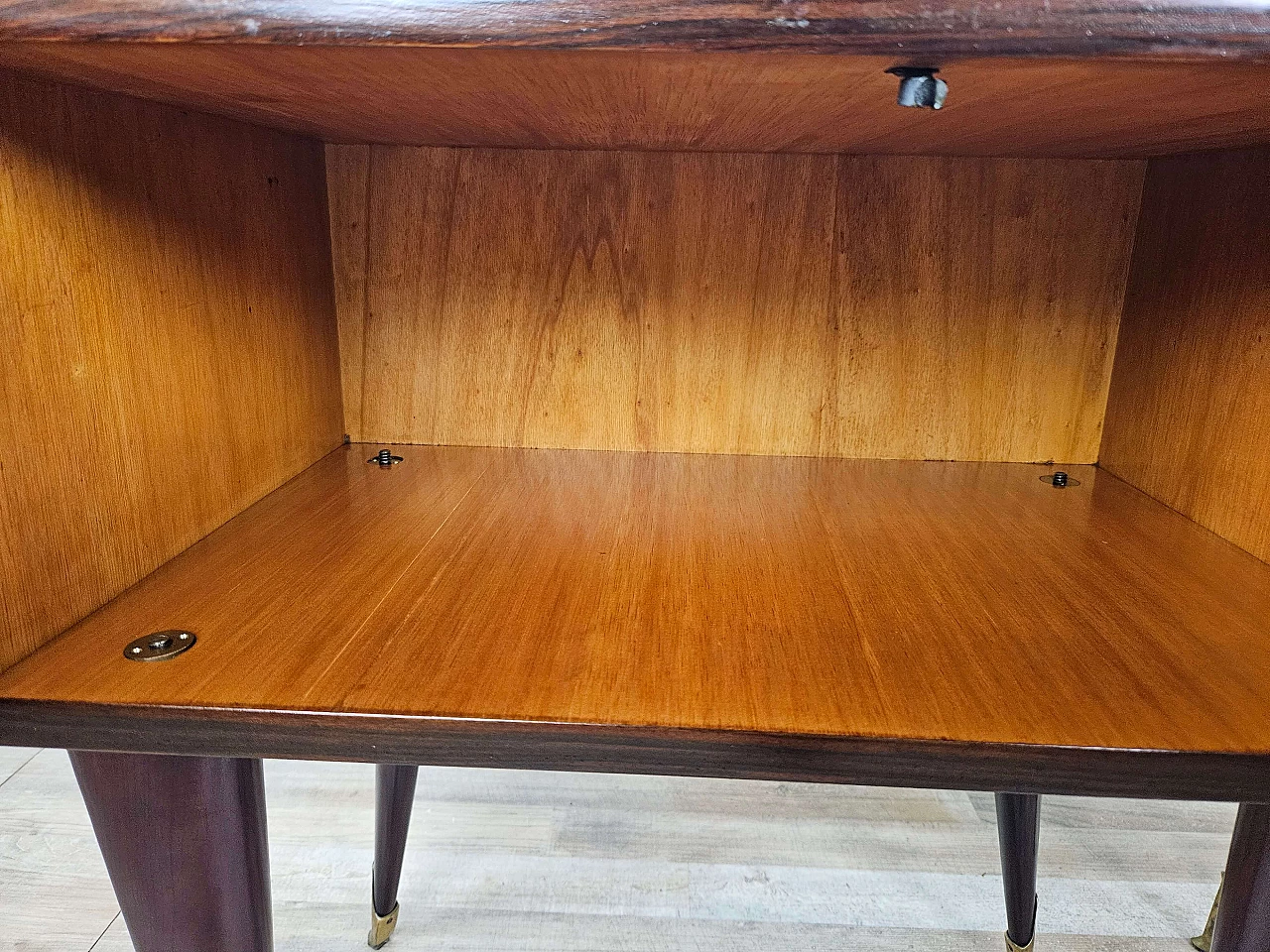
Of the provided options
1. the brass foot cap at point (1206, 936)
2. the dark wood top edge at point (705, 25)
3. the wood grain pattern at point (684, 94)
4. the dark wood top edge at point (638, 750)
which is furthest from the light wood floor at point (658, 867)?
the dark wood top edge at point (705, 25)

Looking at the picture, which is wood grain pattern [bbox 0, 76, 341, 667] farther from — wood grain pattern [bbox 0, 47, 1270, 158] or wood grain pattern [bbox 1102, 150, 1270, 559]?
wood grain pattern [bbox 1102, 150, 1270, 559]

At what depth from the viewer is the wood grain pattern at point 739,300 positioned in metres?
0.83

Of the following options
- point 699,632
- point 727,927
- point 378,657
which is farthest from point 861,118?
point 727,927

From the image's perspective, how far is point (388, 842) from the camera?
1020 mm

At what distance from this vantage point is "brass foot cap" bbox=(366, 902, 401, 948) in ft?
3.38

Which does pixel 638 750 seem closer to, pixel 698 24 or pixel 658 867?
pixel 698 24

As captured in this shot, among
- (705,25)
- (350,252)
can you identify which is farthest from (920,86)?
(350,252)

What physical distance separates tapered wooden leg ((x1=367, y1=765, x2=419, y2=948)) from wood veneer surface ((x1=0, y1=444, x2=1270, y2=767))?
16.7 inches

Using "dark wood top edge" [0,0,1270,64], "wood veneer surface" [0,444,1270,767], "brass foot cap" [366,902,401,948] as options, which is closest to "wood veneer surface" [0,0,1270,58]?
"dark wood top edge" [0,0,1270,64]

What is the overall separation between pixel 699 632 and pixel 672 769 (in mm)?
100

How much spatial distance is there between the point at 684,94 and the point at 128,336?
0.37m

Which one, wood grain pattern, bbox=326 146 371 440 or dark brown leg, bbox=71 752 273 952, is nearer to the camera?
dark brown leg, bbox=71 752 273 952

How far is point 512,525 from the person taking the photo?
677 millimetres

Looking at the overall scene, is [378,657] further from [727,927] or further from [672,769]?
[727,927]
